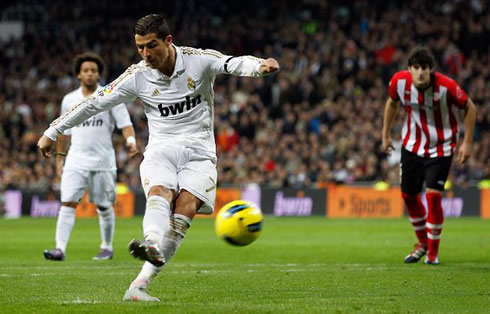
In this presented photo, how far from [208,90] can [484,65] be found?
75.1 ft

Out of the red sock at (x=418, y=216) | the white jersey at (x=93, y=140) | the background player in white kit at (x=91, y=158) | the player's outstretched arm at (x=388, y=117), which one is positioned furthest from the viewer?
the white jersey at (x=93, y=140)

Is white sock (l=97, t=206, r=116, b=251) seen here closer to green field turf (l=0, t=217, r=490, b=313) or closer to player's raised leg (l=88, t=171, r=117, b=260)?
player's raised leg (l=88, t=171, r=117, b=260)

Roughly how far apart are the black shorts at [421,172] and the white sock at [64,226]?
432 cm

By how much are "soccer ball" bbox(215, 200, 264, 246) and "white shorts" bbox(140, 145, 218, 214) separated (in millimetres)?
167

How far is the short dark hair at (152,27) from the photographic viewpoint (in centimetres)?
730

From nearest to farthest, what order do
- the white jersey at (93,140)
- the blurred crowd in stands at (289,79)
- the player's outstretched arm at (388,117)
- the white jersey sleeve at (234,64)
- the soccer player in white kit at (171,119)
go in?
the white jersey sleeve at (234,64) → the soccer player in white kit at (171,119) → the player's outstretched arm at (388,117) → the white jersey at (93,140) → the blurred crowd in stands at (289,79)

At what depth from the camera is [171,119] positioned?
25.3 ft

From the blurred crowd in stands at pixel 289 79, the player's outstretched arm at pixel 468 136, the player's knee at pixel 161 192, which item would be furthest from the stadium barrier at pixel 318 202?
the player's knee at pixel 161 192

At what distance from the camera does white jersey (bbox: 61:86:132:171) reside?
1249 cm

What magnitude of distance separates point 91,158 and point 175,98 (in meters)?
5.07

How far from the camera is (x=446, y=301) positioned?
742 centimetres

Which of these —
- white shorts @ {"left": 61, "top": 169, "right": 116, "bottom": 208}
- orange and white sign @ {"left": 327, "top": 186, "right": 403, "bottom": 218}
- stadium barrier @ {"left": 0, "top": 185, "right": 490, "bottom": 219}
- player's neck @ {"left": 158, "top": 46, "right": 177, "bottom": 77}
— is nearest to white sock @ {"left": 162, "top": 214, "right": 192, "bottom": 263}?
player's neck @ {"left": 158, "top": 46, "right": 177, "bottom": 77}

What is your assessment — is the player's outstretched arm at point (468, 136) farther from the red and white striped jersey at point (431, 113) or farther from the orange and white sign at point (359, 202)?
the orange and white sign at point (359, 202)

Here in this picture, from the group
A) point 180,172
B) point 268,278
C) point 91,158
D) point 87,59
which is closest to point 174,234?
point 180,172
